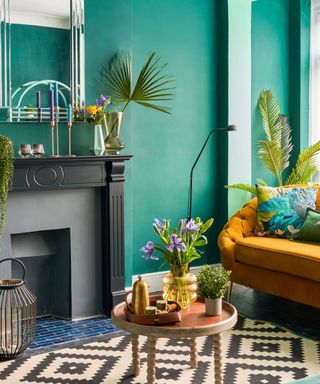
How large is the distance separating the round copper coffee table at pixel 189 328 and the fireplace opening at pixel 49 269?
1419 mm

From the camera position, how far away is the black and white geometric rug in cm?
362

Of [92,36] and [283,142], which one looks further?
[283,142]

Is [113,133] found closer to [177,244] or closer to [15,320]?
[15,320]

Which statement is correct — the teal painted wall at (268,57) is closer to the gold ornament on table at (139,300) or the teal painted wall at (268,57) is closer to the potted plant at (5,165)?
the potted plant at (5,165)

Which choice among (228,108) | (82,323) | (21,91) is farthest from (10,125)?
(228,108)

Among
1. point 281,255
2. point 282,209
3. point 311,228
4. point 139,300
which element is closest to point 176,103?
point 282,209

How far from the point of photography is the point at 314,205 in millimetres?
5039

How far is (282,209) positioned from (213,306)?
5.99 ft

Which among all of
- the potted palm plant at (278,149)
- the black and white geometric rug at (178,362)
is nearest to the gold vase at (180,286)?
the black and white geometric rug at (178,362)

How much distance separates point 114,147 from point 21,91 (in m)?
0.78

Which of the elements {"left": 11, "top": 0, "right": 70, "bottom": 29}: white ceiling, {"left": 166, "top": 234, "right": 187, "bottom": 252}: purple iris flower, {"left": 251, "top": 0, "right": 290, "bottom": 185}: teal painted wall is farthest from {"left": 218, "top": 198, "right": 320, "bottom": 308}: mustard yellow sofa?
{"left": 11, "top": 0, "right": 70, "bottom": 29}: white ceiling

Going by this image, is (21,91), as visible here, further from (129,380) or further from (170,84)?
(129,380)

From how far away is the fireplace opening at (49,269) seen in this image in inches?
187

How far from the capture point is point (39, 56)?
467 cm
